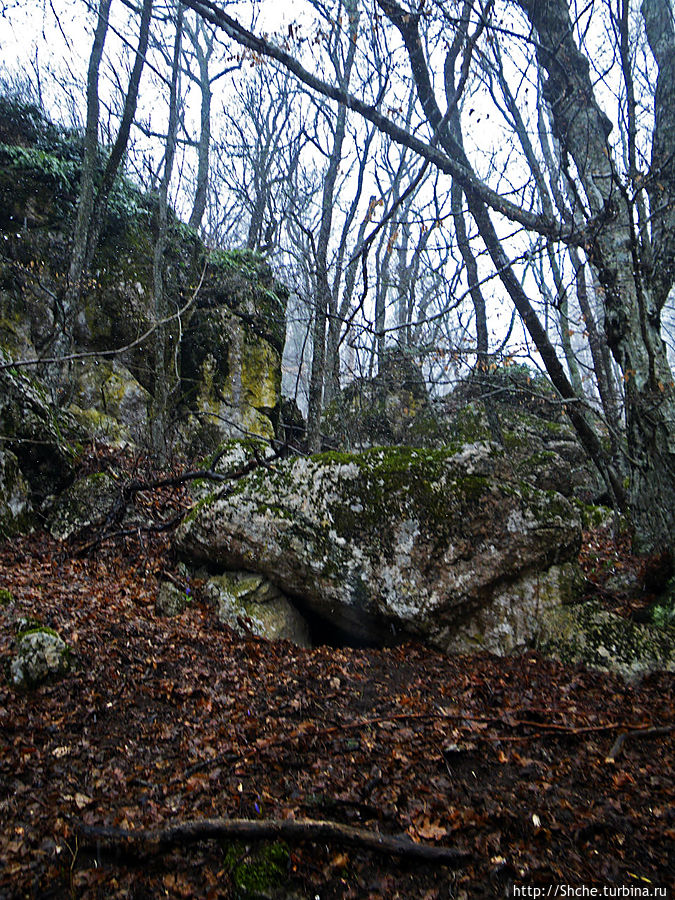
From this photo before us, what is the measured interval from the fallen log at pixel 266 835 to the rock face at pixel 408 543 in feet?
8.21

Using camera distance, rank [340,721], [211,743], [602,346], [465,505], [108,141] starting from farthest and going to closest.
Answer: [108,141], [602,346], [465,505], [340,721], [211,743]

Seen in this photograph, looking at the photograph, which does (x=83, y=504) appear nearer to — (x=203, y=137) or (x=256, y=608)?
(x=256, y=608)

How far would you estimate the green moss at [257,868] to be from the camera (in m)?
1.97

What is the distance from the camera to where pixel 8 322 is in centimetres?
1030

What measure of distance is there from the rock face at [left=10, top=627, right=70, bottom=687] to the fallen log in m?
1.40

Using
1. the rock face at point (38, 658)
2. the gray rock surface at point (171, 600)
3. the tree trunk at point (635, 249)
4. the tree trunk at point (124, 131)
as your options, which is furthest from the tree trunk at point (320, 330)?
the rock face at point (38, 658)

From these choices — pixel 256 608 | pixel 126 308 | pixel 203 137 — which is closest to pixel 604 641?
pixel 256 608

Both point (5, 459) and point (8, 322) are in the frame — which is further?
point (8, 322)

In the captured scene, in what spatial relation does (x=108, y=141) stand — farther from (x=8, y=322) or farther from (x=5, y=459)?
(x=5, y=459)

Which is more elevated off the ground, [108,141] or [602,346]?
[108,141]

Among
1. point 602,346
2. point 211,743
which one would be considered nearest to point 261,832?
point 211,743

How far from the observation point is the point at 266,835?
216cm

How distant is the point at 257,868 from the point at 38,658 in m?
2.20

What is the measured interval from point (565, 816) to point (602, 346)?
32.8ft
